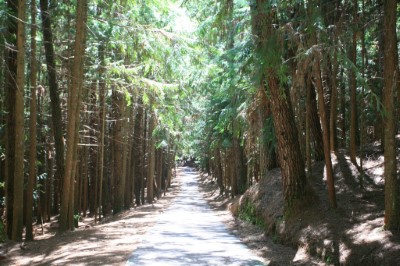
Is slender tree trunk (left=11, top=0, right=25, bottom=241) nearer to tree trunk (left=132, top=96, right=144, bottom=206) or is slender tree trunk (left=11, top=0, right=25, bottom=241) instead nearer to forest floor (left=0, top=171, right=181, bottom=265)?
forest floor (left=0, top=171, right=181, bottom=265)

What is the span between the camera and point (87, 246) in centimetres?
Result: 1016

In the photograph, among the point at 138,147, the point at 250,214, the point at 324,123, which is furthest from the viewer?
the point at 138,147

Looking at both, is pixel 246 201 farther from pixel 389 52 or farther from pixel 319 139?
pixel 389 52

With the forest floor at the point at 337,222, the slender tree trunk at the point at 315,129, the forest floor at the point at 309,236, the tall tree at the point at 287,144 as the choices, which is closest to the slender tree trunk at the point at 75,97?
the forest floor at the point at 309,236

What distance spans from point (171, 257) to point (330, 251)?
3231 mm

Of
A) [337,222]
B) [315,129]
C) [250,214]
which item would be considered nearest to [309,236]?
[337,222]

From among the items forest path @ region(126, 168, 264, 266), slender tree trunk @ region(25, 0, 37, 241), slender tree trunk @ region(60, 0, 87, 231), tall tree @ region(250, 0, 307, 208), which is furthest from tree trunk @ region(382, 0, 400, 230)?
slender tree trunk @ region(25, 0, 37, 241)

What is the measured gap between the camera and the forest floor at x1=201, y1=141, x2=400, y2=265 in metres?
7.07

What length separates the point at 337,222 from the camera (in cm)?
903

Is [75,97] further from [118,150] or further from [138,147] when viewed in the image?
[138,147]

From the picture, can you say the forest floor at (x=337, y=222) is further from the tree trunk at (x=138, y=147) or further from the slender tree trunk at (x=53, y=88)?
the tree trunk at (x=138, y=147)

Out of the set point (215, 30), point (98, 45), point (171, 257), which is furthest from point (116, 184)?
point (171, 257)

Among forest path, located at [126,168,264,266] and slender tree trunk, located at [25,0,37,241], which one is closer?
forest path, located at [126,168,264,266]

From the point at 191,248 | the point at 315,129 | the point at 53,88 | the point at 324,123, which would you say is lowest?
the point at 191,248
